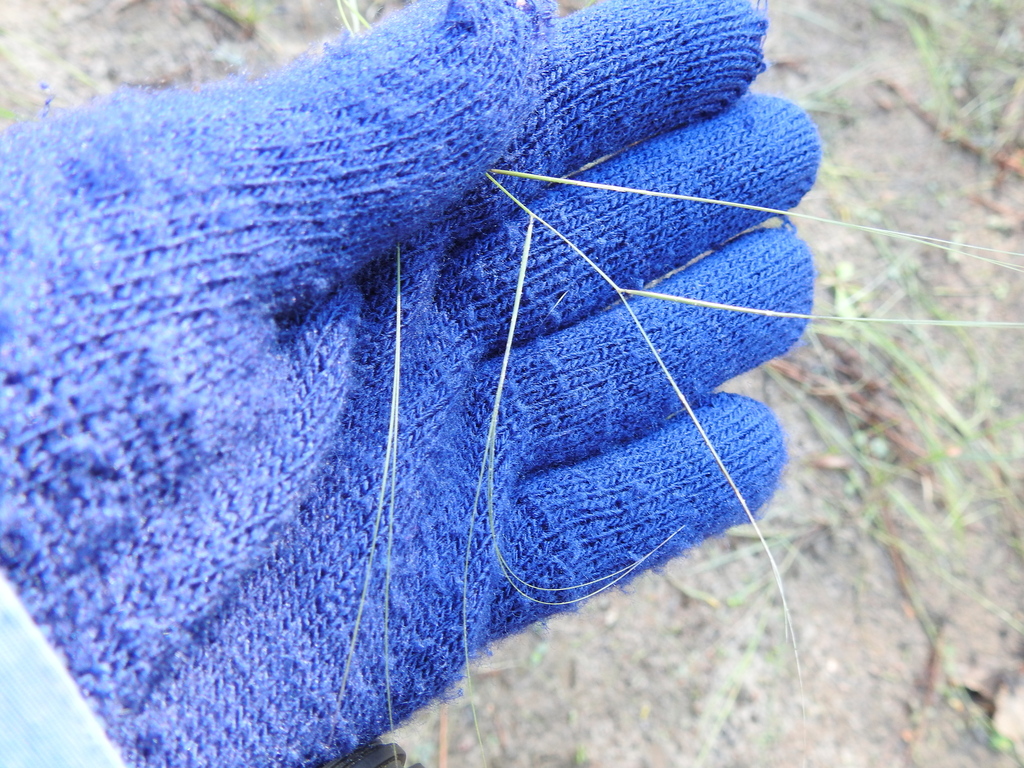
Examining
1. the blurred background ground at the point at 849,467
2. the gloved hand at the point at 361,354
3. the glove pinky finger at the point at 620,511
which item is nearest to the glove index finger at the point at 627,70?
the gloved hand at the point at 361,354

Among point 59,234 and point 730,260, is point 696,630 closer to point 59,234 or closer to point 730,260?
point 730,260

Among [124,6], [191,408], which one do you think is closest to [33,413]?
[191,408]

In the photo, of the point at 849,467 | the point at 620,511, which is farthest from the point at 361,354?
the point at 849,467

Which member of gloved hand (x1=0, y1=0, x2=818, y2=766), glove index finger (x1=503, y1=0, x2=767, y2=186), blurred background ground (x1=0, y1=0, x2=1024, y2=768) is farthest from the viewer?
blurred background ground (x1=0, y1=0, x2=1024, y2=768)

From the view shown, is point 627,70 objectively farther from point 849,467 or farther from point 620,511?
point 849,467

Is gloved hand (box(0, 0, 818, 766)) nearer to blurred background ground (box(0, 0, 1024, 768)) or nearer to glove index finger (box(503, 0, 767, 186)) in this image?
glove index finger (box(503, 0, 767, 186))

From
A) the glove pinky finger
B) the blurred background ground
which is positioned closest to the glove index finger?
the glove pinky finger
